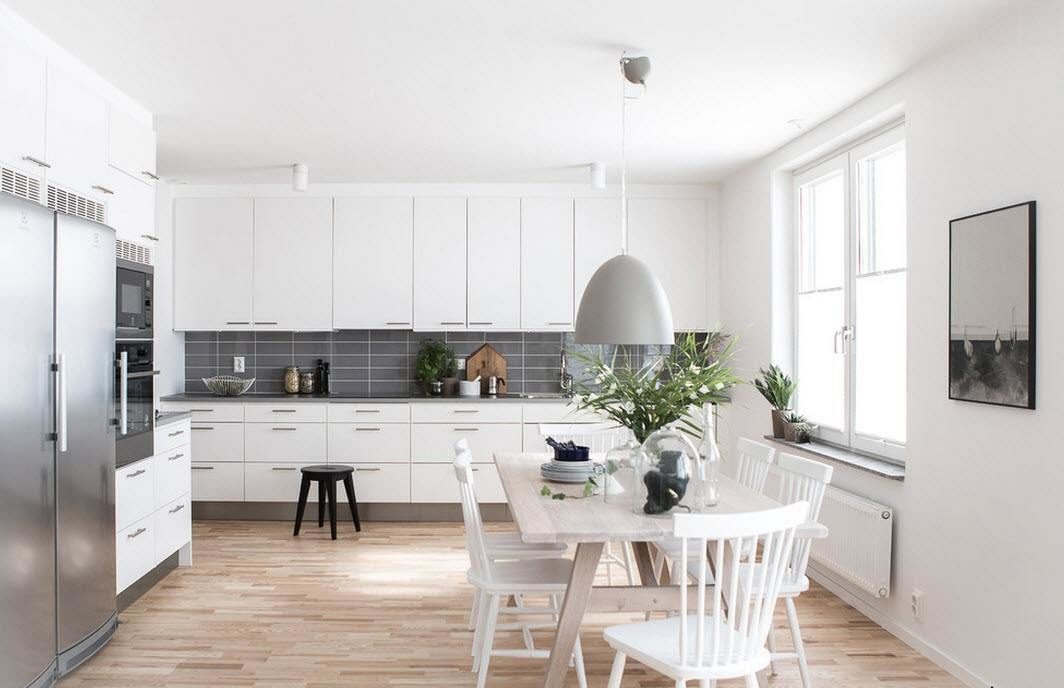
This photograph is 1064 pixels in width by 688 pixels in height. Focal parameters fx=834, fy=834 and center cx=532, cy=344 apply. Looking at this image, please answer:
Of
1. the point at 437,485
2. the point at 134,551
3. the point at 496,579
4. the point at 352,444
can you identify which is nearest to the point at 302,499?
the point at 352,444

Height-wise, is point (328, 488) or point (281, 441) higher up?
point (281, 441)

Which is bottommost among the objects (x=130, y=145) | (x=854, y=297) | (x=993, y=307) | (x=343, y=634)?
(x=343, y=634)

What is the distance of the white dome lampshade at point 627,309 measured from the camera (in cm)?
353

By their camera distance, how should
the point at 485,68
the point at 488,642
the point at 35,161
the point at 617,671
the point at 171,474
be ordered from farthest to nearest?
the point at 171,474 → the point at 485,68 → the point at 35,161 → the point at 488,642 → the point at 617,671

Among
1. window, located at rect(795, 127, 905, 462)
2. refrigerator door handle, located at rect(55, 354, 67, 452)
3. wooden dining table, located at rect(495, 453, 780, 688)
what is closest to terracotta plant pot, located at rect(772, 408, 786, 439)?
window, located at rect(795, 127, 905, 462)

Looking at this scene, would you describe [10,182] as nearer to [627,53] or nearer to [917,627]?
[627,53]

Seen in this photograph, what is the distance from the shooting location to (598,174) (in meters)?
5.66

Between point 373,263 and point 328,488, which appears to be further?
point 373,263

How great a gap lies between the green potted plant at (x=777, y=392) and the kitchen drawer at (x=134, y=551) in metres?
3.44

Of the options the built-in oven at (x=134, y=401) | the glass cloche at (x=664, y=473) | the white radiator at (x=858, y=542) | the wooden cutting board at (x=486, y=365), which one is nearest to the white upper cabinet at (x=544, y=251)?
the wooden cutting board at (x=486, y=365)

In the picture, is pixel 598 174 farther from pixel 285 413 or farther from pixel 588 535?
pixel 588 535

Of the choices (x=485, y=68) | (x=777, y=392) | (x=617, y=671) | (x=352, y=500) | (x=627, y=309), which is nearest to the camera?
(x=617, y=671)

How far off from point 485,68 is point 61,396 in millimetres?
2177

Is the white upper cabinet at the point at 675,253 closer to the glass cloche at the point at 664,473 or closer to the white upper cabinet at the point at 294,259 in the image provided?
the white upper cabinet at the point at 294,259
